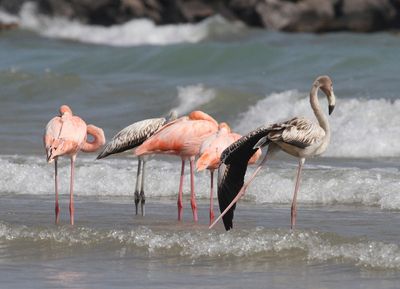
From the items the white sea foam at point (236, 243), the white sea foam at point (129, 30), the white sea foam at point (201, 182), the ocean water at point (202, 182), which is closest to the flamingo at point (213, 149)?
the ocean water at point (202, 182)

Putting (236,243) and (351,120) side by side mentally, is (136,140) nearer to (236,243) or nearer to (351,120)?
(236,243)

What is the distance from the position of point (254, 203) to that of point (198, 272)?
375cm

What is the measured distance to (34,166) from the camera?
44.6ft

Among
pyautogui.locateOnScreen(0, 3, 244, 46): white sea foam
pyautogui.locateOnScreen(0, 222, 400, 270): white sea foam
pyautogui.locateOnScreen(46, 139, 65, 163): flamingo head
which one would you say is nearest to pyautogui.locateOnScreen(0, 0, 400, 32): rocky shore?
pyautogui.locateOnScreen(0, 3, 244, 46): white sea foam

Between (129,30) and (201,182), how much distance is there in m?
24.3

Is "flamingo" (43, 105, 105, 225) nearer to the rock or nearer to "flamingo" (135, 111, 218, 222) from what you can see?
"flamingo" (135, 111, 218, 222)

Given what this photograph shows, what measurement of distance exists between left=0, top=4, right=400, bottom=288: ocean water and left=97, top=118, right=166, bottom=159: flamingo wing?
592 millimetres

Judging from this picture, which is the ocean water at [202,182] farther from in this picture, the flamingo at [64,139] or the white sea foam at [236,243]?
the flamingo at [64,139]

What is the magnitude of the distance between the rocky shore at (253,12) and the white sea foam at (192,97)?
14399 millimetres

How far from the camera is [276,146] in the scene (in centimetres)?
949

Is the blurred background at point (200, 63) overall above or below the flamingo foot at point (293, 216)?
above

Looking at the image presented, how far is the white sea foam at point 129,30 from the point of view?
35.3 m

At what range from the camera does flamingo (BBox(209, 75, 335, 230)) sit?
8984mm

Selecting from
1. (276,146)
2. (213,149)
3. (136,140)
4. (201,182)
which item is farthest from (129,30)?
(276,146)
